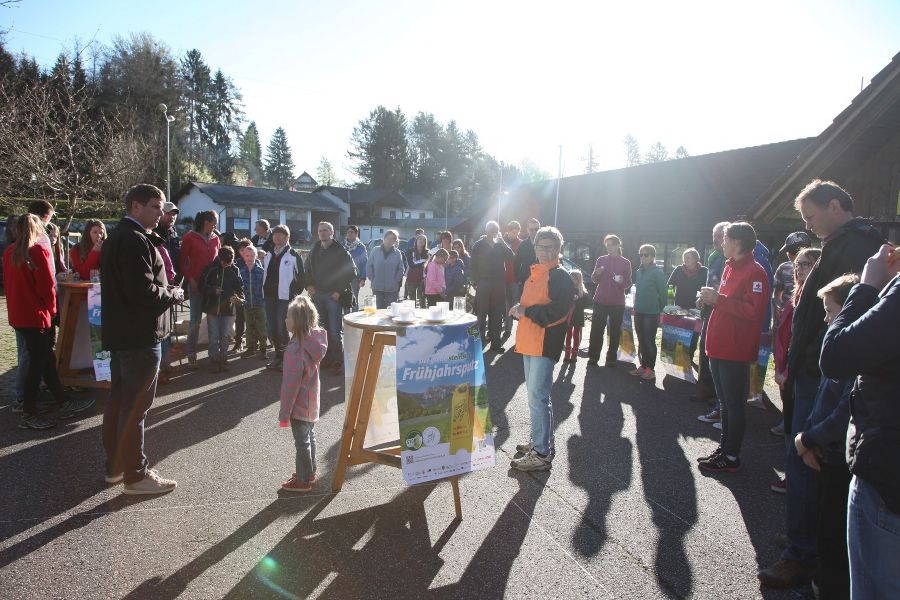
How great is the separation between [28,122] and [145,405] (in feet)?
44.4

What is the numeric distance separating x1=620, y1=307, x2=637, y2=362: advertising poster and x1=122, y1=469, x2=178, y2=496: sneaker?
6.74m

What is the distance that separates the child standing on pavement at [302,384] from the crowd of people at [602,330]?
14 mm

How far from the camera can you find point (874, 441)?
5.50 feet

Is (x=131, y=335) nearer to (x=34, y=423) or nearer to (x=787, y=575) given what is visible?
(x=34, y=423)

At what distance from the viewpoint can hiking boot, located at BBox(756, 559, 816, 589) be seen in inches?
111

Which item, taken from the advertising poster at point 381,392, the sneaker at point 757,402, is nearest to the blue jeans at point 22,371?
the advertising poster at point 381,392

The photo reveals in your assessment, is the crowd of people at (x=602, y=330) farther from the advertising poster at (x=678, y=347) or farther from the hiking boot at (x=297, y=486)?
the advertising poster at (x=678, y=347)

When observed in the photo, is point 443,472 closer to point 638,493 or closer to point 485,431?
point 485,431

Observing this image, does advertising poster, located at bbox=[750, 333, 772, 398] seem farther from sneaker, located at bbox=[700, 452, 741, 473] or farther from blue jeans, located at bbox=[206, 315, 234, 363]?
blue jeans, located at bbox=[206, 315, 234, 363]

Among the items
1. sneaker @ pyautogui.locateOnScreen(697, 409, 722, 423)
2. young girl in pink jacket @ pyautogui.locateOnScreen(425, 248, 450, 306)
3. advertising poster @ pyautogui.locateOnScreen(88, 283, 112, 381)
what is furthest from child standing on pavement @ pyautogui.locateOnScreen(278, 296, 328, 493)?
young girl in pink jacket @ pyautogui.locateOnScreen(425, 248, 450, 306)

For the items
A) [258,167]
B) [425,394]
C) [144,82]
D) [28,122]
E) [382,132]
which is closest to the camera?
[425,394]

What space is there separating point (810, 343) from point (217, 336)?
6.58 m

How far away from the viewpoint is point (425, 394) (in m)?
3.41

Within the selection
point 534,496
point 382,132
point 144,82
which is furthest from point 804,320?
point 382,132
